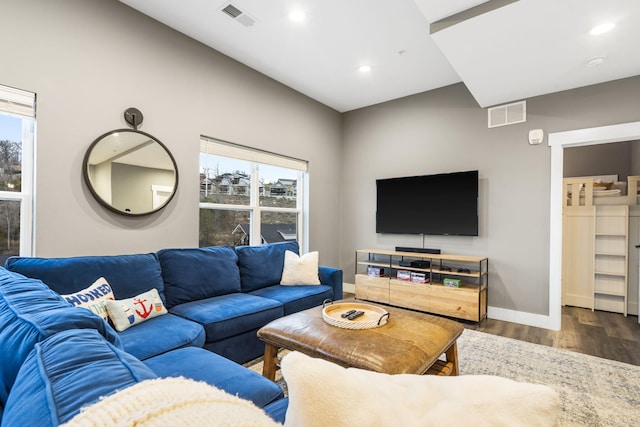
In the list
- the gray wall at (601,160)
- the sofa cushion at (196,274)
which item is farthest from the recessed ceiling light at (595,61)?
the sofa cushion at (196,274)

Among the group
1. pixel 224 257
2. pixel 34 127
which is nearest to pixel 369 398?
pixel 224 257

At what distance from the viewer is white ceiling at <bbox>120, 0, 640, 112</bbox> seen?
214cm

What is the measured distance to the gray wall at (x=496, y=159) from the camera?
3.30 m

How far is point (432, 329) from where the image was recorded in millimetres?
1858

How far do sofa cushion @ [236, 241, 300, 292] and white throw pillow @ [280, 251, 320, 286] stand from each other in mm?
71

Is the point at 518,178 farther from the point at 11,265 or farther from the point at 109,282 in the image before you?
the point at 11,265

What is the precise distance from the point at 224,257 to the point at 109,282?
3.14ft

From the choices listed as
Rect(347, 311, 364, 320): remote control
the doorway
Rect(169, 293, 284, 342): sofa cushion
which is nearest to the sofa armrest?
Rect(169, 293, 284, 342): sofa cushion

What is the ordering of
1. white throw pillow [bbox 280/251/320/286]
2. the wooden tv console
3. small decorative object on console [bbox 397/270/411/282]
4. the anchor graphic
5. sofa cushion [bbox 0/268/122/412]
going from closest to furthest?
sofa cushion [bbox 0/268/122/412], the anchor graphic, white throw pillow [bbox 280/251/320/286], the wooden tv console, small decorative object on console [bbox 397/270/411/282]

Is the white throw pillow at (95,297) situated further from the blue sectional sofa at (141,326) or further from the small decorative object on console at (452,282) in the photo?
the small decorative object on console at (452,282)

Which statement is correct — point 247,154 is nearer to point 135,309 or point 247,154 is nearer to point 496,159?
point 135,309

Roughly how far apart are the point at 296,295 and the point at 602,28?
315 centimetres

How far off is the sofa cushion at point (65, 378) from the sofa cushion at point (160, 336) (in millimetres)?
1173

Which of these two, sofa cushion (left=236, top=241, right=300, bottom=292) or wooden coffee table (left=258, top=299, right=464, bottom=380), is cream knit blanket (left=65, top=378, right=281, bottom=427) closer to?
wooden coffee table (left=258, top=299, right=464, bottom=380)
